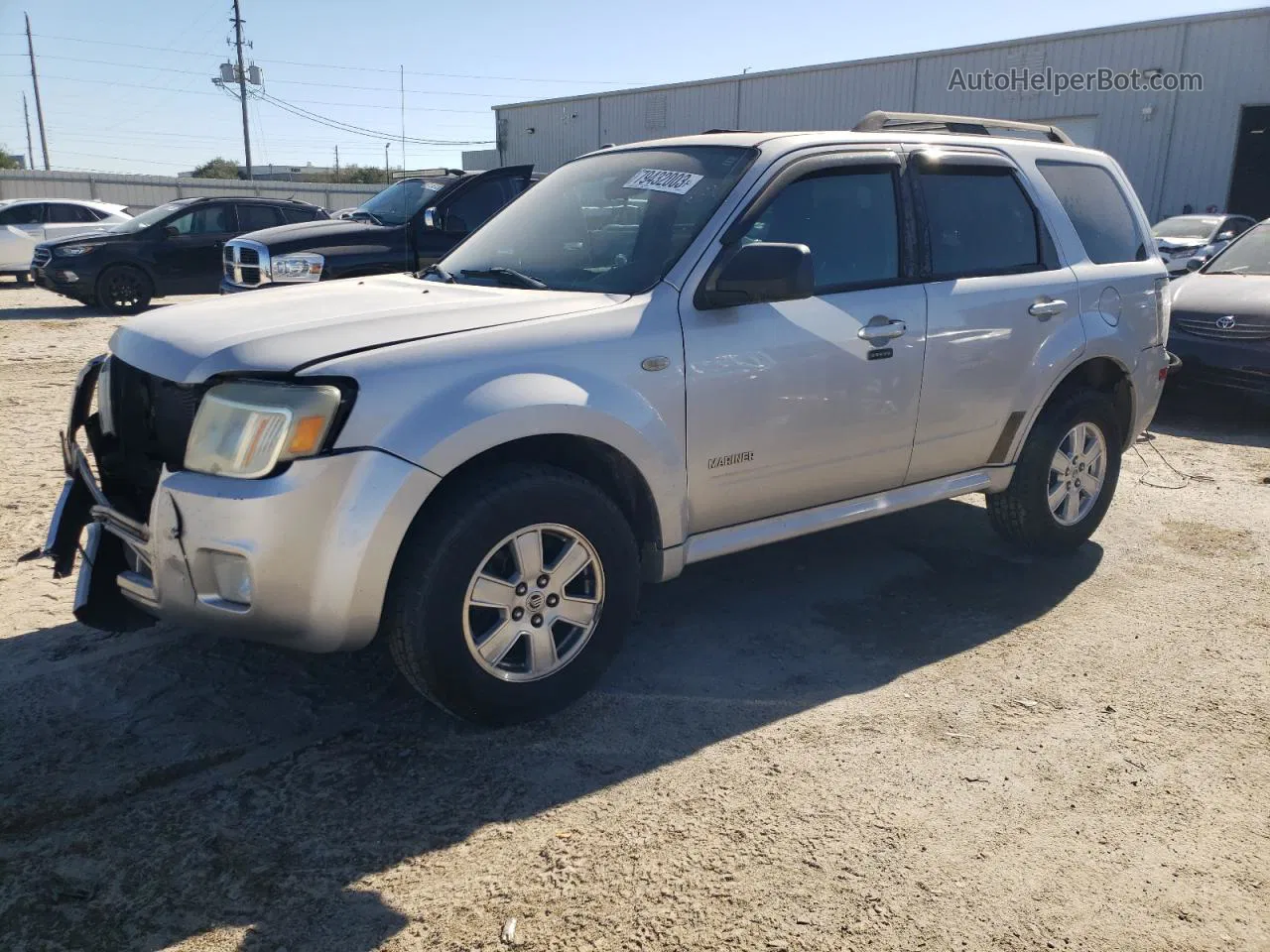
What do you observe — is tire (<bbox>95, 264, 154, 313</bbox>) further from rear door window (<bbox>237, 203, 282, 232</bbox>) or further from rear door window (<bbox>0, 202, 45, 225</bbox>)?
rear door window (<bbox>0, 202, 45, 225</bbox>)

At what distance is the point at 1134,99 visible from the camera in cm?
2352

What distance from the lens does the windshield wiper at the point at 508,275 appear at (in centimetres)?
371

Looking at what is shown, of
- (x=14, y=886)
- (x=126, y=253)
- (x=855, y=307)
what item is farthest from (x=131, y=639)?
(x=126, y=253)

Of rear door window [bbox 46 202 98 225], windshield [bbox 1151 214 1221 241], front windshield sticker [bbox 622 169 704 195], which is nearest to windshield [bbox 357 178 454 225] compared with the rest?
front windshield sticker [bbox 622 169 704 195]

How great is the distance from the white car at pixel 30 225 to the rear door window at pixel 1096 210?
55.5 feet

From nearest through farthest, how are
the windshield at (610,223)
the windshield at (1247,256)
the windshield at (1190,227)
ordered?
the windshield at (610,223), the windshield at (1247,256), the windshield at (1190,227)

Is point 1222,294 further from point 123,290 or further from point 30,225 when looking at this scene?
point 30,225

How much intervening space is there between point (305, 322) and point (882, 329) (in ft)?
7.01

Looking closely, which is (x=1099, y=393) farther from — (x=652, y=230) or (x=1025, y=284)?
(x=652, y=230)

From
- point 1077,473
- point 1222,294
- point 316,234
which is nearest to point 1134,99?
point 1222,294

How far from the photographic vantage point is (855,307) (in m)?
3.88

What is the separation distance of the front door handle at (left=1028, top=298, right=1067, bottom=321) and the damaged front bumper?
2.91 meters
